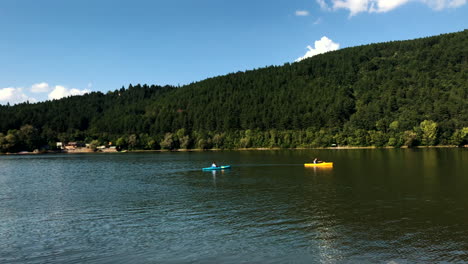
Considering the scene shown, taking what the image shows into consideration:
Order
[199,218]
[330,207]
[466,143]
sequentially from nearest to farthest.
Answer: [199,218]
[330,207]
[466,143]

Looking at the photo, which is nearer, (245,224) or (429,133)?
(245,224)

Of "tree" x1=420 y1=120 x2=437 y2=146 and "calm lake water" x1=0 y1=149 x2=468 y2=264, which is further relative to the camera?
"tree" x1=420 y1=120 x2=437 y2=146

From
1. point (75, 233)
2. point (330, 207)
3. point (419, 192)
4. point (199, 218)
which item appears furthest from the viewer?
point (419, 192)

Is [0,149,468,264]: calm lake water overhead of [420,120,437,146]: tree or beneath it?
beneath

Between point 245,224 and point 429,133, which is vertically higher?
point 429,133

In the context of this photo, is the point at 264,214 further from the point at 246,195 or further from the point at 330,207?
the point at 246,195

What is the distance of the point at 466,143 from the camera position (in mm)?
181000

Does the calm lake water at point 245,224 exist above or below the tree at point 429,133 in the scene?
below

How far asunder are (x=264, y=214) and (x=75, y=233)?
685 inches

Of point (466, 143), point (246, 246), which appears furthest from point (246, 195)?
point (466, 143)

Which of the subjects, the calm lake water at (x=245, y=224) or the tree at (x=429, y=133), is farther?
the tree at (x=429, y=133)

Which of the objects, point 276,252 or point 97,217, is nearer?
point 276,252

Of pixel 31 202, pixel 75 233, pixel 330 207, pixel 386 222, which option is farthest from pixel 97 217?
pixel 386 222

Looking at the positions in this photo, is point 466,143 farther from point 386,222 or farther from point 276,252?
point 276,252
